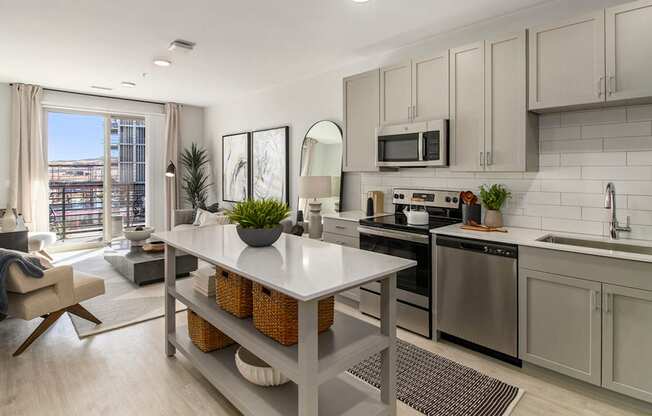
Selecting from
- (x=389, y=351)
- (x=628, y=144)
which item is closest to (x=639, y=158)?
(x=628, y=144)

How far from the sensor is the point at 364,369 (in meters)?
2.67

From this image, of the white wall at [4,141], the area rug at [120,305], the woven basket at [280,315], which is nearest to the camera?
the woven basket at [280,315]

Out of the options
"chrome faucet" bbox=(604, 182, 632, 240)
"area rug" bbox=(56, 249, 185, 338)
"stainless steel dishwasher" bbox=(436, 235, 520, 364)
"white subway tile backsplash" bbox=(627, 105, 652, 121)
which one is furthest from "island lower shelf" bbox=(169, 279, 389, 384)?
"white subway tile backsplash" bbox=(627, 105, 652, 121)

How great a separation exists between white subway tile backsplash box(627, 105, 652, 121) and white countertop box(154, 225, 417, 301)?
1.92 m

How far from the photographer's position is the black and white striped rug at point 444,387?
2206 mm

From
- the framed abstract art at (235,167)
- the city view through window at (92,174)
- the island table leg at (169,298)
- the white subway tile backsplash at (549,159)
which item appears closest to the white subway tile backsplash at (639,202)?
the white subway tile backsplash at (549,159)

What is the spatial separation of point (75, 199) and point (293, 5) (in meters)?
5.78

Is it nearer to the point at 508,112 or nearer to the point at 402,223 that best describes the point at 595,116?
the point at 508,112

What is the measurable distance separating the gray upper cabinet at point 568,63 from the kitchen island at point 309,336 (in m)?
1.71

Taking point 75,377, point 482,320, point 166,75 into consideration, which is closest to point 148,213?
point 166,75

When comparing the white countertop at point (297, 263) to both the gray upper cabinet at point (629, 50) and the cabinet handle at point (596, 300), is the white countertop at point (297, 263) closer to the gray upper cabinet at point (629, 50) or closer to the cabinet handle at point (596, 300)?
the cabinet handle at point (596, 300)

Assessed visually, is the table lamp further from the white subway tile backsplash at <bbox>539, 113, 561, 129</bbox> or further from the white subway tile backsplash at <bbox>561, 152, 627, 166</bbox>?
the white subway tile backsplash at <bbox>561, 152, 627, 166</bbox>

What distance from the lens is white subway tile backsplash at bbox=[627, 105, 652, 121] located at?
2426 mm

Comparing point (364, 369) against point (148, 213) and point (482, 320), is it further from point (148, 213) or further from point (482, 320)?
point (148, 213)
